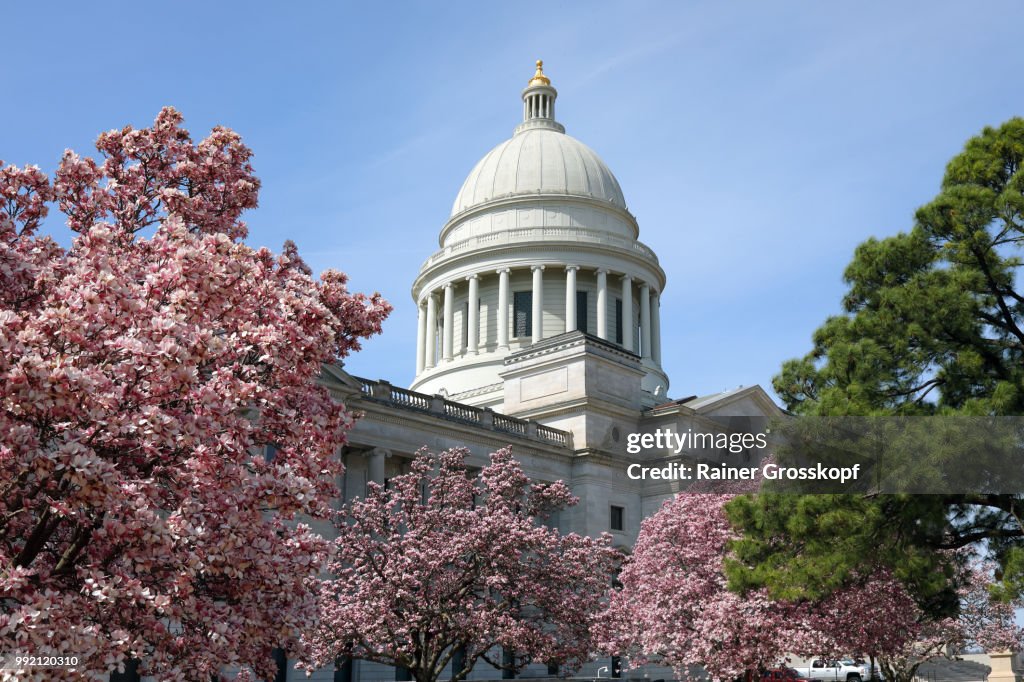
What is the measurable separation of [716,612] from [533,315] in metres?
42.6

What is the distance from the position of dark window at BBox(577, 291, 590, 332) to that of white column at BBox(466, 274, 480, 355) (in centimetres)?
710

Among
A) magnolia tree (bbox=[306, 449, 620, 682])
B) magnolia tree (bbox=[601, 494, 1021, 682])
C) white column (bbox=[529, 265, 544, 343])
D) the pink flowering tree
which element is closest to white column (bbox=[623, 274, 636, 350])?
white column (bbox=[529, 265, 544, 343])

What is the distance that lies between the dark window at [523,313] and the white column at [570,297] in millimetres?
2393

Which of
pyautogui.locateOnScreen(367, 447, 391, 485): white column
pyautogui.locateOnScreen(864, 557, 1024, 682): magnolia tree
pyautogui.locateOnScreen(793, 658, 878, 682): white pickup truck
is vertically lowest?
pyautogui.locateOnScreen(793, 658, 878, 682): white pickup truck

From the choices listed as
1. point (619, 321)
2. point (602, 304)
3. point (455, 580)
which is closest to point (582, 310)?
point (602, 304)

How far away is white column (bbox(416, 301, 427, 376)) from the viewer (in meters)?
75.6

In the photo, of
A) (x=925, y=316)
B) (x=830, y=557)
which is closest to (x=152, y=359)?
(x=830, y=557)

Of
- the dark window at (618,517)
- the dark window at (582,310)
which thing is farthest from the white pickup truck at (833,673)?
the dark window at (582,310)

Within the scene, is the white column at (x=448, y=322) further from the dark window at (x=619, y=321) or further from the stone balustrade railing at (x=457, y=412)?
the stone balustrade railing at (x=457, y=412)

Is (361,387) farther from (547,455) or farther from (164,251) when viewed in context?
(164,251)

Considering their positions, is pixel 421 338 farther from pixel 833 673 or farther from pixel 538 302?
pixel 833 673

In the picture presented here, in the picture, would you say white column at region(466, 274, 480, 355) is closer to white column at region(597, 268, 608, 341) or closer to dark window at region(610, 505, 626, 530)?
white column at region(597, 268, 608, 341)

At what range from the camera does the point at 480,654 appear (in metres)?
26.2

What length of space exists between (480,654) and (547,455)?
956 inches
